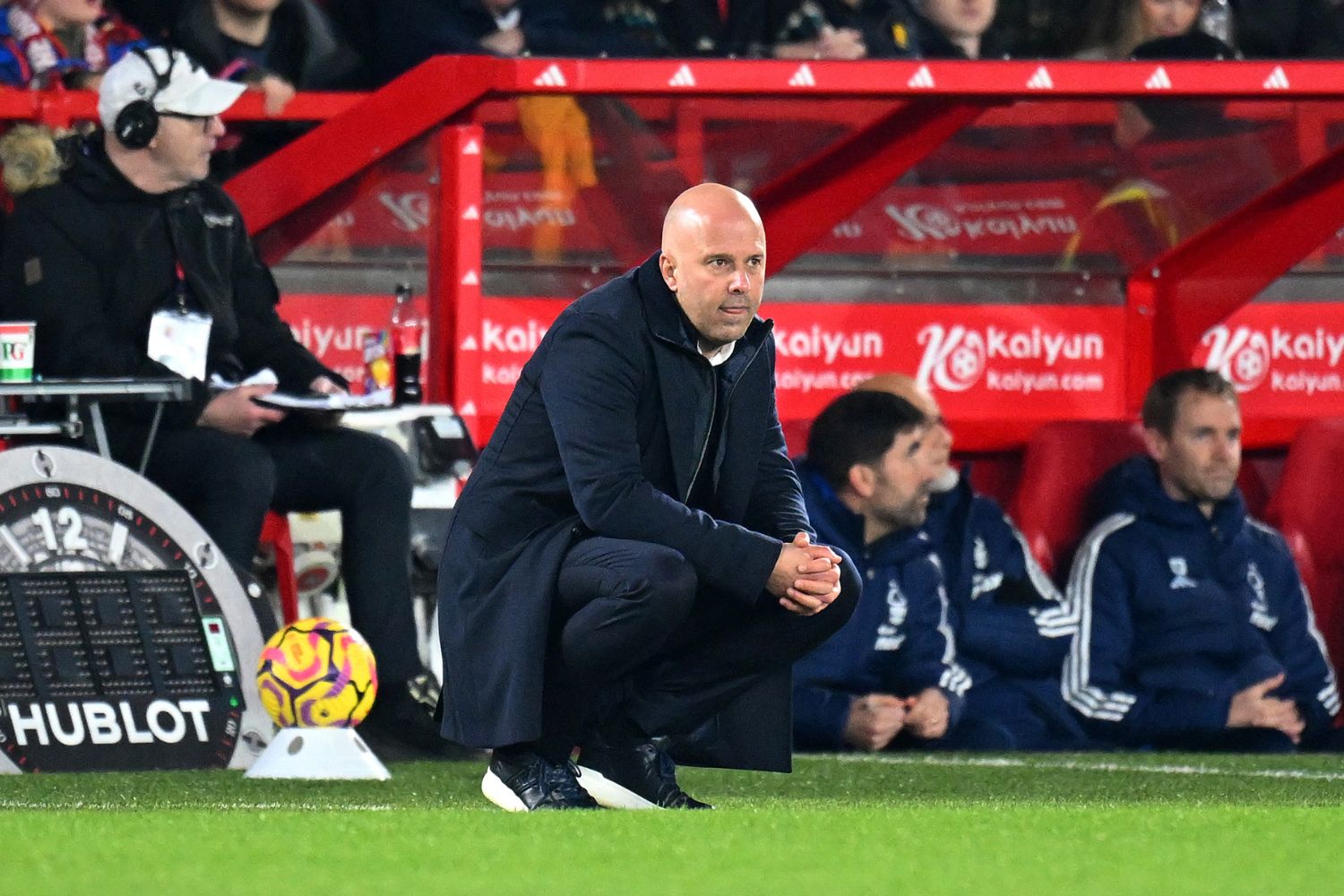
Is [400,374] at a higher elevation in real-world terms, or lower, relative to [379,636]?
higher

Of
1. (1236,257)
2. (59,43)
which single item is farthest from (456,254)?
(1236,257)

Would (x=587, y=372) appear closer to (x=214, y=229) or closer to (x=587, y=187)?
(x=214, y=229)

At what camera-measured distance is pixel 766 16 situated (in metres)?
8.88

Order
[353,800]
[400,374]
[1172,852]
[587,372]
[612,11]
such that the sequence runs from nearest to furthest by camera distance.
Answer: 1. [1172,852]
2. [587,372]
3. [353,800]
4. [400,374]
5. [612,11]

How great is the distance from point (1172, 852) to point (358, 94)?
444cm

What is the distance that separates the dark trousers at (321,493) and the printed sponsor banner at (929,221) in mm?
1383

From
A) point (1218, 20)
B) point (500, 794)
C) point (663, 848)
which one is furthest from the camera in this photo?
point (1218, 20)

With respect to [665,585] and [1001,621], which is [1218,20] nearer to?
[1001,621]

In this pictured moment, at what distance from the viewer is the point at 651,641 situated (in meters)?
4.93

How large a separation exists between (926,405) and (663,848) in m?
3.47

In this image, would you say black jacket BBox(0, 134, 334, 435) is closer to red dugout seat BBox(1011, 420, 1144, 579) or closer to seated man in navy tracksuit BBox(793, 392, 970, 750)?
seated man in navy tracksuit BBox(793, 392, 970, 750)

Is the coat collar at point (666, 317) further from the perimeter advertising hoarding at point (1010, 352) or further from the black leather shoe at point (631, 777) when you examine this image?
the perimeter advertising hoarding at point (1010, 352)

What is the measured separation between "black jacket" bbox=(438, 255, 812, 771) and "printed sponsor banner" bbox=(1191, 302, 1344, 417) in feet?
13.9

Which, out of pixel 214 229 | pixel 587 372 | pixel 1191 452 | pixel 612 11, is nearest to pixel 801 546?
pixel 587 372
